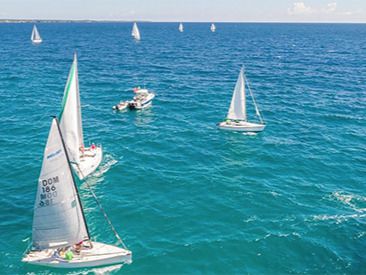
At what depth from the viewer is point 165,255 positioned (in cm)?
3347

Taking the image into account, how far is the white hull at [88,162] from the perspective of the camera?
46916 mm

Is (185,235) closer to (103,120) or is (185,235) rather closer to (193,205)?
(193,205)

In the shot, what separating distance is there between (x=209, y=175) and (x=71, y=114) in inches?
805

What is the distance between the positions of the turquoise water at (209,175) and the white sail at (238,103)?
5017 mm

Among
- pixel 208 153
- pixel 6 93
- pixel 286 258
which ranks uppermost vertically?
pixel 6 93

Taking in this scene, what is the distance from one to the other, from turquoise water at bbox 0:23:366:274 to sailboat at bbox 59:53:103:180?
1849mm

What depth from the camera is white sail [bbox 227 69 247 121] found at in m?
65.2

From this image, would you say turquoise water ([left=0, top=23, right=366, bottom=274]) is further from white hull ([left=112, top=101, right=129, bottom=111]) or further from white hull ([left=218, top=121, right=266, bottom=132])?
white hull ([left=112, top=101, right=129, bottom=111])

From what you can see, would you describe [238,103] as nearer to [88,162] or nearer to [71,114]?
[88,162]

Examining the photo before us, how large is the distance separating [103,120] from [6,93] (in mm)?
31599

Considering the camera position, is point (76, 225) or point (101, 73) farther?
point (101, 73)

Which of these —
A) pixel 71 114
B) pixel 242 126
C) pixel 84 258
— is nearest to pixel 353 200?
pixel 242 126

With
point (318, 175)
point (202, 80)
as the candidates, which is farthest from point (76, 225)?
point (202, 80)

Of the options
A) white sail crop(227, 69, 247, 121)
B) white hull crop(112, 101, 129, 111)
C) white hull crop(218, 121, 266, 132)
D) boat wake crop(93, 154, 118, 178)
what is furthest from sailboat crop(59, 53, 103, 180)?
white sail crop(227, 69, 247, 121)
